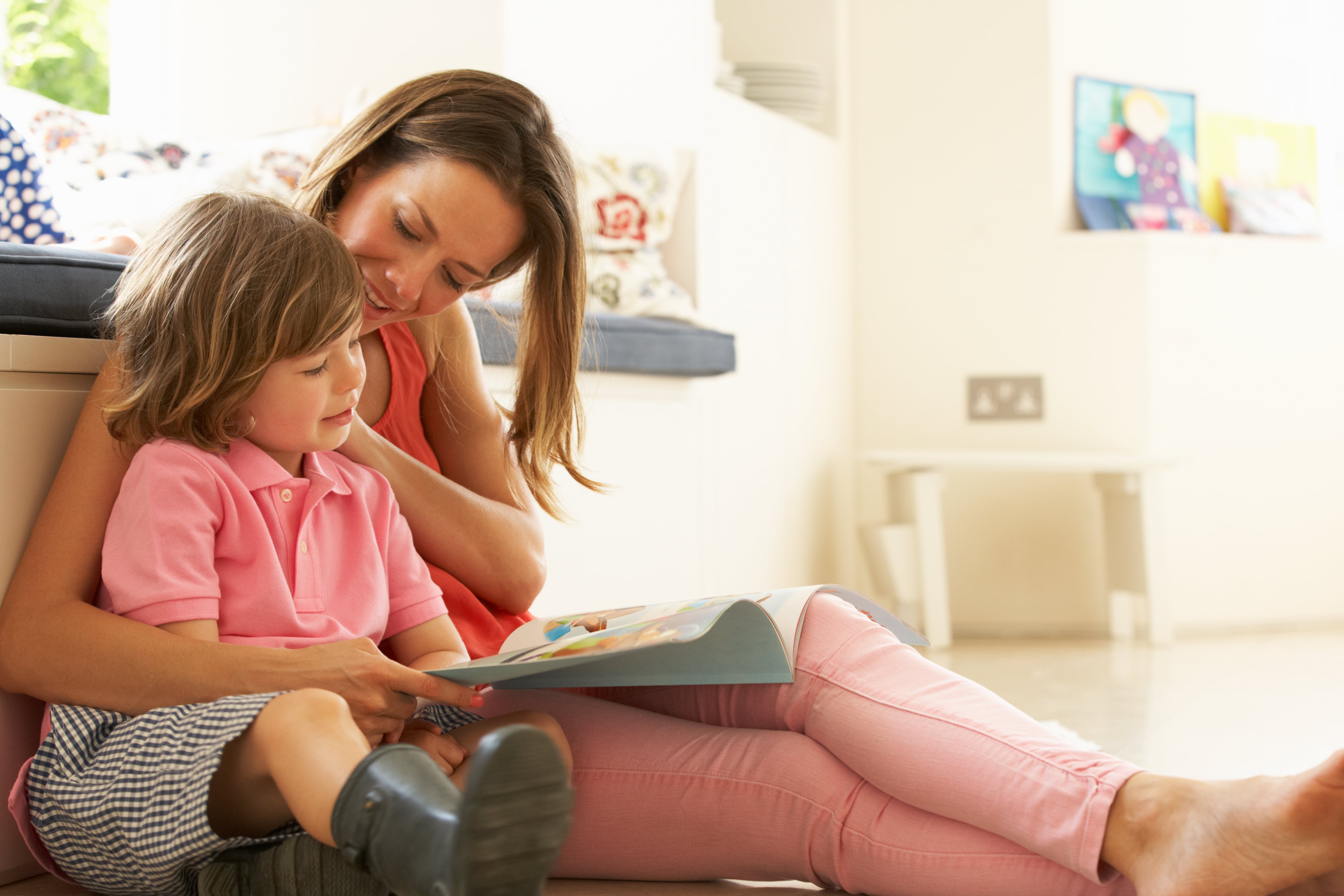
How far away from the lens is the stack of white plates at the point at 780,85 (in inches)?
116

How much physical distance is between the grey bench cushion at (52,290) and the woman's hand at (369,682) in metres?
0.36

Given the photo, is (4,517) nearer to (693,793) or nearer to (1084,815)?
(693,793)

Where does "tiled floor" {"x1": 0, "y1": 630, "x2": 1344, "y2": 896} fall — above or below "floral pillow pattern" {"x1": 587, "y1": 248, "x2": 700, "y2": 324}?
below

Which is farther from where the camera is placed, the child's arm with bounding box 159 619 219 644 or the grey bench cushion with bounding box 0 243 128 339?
the grey bench cushion with bounding box 0 243 128 339

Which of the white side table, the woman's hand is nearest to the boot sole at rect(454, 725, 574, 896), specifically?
the woman's hand

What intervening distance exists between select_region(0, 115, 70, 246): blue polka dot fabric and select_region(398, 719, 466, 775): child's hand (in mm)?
879

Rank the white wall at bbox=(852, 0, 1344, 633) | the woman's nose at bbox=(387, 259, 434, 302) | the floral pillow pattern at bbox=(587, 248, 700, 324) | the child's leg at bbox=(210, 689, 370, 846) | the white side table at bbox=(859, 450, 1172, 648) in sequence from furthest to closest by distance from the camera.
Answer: the white wall at bbox=(852, 0, 1344, 633) < the white side table at bbox=(859, 450, 1172, 648) < the floral pillow pattern at bbox=(587, 248, 700, 324) < the woman's nose at bbox=(387, 259, 434, 302) < the child's leg at bbox=(210, 689, 370, 846)

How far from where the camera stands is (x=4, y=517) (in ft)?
3.05

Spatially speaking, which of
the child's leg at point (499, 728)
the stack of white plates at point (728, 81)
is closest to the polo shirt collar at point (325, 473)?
the child's leg at point (499, 728)

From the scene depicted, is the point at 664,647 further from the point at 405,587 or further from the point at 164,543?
the point at 164,543

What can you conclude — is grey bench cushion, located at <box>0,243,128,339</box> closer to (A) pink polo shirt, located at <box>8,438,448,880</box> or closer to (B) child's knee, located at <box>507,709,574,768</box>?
(A) pink polo shirt, located at <box>8,438,448,880</box>

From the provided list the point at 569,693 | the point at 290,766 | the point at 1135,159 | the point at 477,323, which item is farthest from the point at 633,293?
the point at 1135,159

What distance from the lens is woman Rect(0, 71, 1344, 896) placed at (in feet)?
2.67

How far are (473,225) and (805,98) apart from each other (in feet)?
6.61
